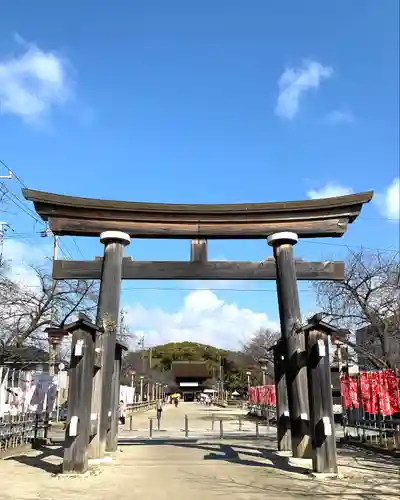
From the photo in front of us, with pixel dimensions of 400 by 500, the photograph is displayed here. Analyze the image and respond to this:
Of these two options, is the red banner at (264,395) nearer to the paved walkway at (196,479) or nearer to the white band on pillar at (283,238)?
the paved walkway at (196,479)

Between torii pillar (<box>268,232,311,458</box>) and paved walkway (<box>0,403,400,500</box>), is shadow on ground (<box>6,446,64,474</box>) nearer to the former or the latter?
paved walkway (<box>0,403,400,500</box>)

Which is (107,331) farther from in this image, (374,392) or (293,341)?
(374,392)

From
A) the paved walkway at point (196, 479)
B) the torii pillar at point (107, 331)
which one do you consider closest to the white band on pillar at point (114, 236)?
the torii pillar at point (107, 331)

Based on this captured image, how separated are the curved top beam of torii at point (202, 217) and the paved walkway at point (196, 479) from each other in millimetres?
5898

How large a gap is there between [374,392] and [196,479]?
28.3 ft

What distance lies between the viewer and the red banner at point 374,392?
14.7 meters

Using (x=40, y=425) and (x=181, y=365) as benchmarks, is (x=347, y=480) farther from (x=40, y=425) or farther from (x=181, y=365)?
(x=181, y=365)

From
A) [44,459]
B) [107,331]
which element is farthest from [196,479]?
[44,459]

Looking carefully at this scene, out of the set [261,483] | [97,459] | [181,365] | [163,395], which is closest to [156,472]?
[97,459]

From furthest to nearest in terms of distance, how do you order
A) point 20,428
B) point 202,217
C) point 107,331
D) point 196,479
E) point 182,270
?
point 20,428, point 202,217, point 182,270, point 107,331, point 196,479

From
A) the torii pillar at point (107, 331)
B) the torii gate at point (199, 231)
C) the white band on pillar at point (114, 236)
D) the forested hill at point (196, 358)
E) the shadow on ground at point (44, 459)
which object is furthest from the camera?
the forested hill at point (196, 358)

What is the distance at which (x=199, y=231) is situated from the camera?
13.5 meters

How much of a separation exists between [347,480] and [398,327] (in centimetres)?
1339

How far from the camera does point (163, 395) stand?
95312mm
